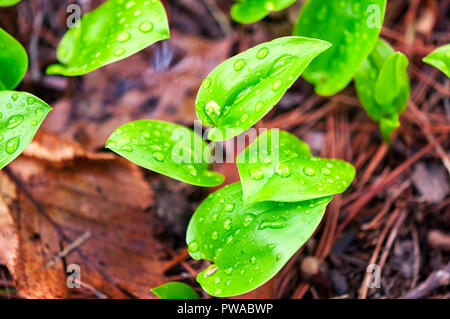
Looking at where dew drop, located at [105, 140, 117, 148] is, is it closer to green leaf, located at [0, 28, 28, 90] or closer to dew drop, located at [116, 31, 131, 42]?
dew drop, located at [116, 31, 131, 42]

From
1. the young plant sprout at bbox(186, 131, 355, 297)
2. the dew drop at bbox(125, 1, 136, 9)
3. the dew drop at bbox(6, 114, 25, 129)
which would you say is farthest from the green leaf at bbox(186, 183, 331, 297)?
the dew drop at bbox(125, 1, 136, 9)

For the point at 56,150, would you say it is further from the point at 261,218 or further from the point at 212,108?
the point at 261,218

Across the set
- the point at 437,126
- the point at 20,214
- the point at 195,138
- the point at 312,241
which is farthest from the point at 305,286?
the point at 20,214

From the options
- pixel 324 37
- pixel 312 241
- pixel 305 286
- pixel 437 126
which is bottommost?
pixel 305 286

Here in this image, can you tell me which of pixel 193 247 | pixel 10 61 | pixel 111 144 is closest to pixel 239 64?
pixel 111 144

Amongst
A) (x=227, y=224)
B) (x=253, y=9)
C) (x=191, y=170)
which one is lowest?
(x=227, y=224)

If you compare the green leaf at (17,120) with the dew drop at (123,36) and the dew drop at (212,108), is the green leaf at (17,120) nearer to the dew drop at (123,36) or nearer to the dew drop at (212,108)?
the dew drop at (123,36)

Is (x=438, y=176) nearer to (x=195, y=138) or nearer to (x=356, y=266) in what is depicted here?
(x=356, y=266)
